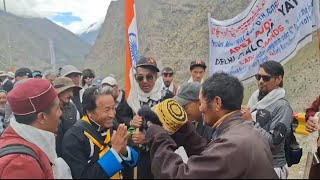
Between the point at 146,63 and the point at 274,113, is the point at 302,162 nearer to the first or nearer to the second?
the point at 274,113

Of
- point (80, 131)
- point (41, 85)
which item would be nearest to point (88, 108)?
point (80, 131)

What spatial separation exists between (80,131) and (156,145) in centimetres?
94

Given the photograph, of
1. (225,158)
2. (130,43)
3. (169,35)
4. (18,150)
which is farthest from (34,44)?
(225,158)

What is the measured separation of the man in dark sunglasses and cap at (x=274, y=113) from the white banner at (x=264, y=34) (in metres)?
0.94

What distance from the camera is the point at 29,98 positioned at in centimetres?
238

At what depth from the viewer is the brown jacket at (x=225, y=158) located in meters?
1.93

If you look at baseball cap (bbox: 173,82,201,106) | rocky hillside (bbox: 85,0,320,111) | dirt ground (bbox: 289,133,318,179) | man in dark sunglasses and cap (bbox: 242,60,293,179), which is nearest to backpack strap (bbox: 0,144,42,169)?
baseball cap (bbox: 173,82,201,106)

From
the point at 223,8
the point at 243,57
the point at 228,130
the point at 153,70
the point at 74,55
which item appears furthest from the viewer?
the point at 74,55

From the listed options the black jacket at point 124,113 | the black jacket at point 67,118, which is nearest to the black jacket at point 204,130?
the black jacket at point 124,113

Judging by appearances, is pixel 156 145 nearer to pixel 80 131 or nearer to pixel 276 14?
pixel 80 131

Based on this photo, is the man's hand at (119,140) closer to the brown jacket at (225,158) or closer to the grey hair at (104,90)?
the brown jacket at (225,158)

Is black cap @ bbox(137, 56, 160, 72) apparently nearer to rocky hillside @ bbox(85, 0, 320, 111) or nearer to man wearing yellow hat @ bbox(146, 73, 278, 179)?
man wearing yellow hat @ bbox(146, 73, 278, 179)

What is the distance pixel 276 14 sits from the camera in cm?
482

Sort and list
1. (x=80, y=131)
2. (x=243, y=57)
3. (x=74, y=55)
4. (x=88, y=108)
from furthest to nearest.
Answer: (x=74, y=55)
(x=243, y=57)
(x=88, y=108)
(x=80, y=131)
